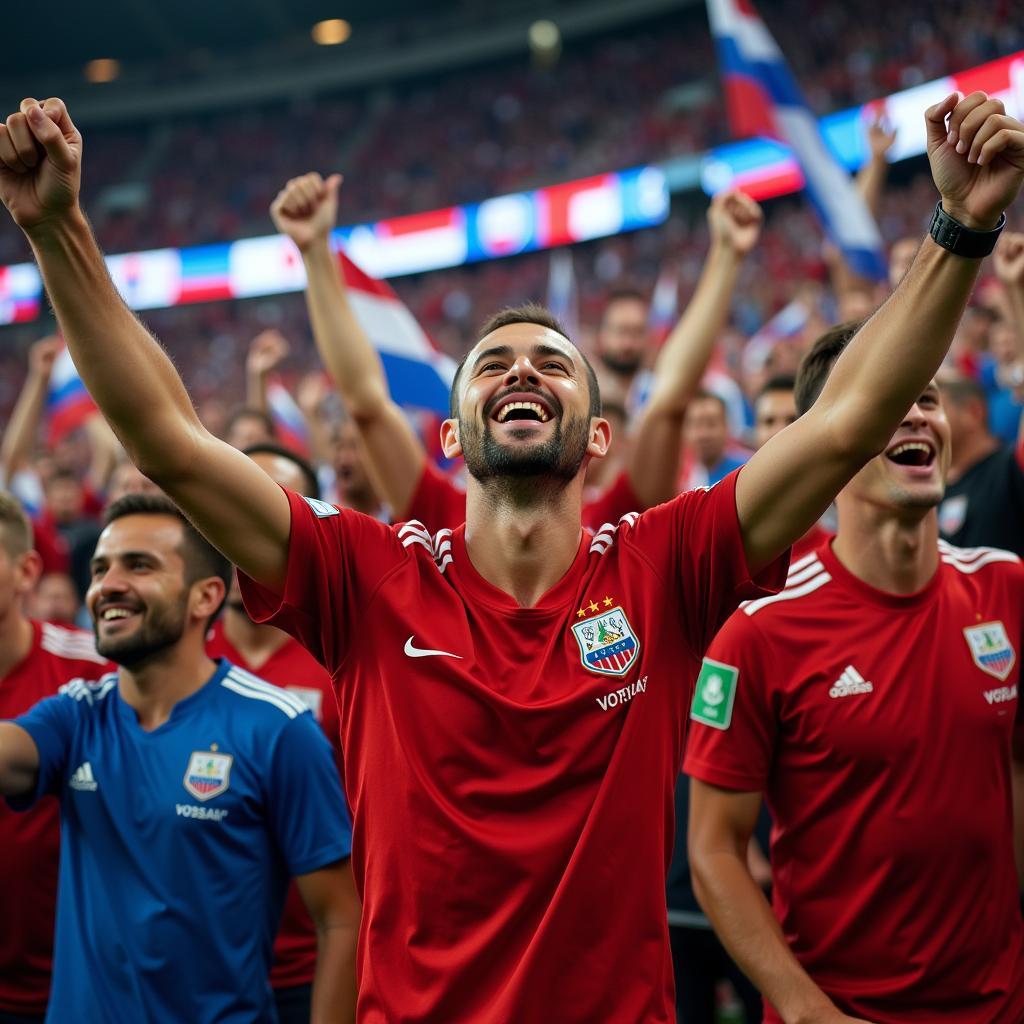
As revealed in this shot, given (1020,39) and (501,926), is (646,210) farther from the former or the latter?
(501,926)

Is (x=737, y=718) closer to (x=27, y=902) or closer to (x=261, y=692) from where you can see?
(x=261, y=692)

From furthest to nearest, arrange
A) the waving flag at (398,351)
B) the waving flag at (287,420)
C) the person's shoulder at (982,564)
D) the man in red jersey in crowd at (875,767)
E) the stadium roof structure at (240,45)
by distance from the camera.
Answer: the stadium roof structure at (240,45) → the waving flag at (287,420) → the waving flag at (398,351) → the person's shoulder at (982,564) → the man in red jersey in crowd at (875,767)

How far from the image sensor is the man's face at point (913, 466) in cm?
283

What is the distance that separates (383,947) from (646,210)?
21.3m

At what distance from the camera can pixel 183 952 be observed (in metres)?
2.76

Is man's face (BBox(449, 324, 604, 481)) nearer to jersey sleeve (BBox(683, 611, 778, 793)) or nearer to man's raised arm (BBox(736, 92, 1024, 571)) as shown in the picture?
man's raised arm (BBox(736, 92, 1024, 571))

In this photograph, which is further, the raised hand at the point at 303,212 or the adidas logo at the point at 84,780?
the raised hand at the point at 303,212

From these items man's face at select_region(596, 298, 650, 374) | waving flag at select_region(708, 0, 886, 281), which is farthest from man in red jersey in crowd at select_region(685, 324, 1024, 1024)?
waving flag at select_region(708, 0, 886, 281)

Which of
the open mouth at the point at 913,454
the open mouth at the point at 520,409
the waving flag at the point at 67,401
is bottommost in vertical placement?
the open mouth at the point at 913,454

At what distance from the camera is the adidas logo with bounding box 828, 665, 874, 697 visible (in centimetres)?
274

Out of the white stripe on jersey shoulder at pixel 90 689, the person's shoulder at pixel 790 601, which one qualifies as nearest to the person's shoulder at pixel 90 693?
the white stripe on jersey shoulder at pixel 90 689

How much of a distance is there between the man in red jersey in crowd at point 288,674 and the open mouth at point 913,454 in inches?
61.7

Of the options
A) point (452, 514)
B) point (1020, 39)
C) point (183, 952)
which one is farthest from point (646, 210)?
point (183, 952)

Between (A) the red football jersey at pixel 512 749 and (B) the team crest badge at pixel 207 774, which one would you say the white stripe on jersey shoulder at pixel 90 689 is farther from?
(A) the red football jersey at pixel 512 749
